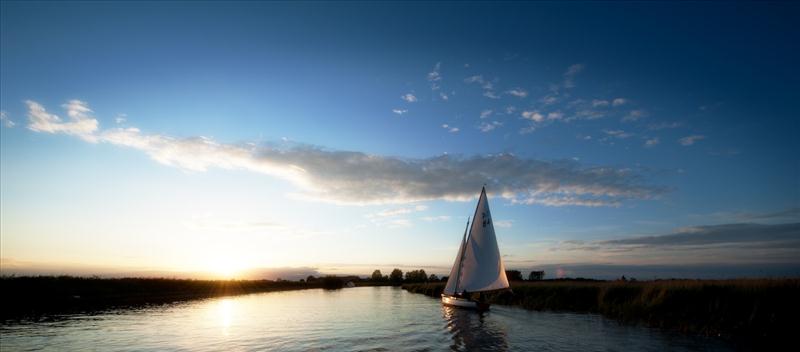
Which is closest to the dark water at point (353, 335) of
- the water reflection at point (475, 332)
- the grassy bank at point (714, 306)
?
the water reflection at point (475, 332)

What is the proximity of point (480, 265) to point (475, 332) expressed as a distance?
1684cm

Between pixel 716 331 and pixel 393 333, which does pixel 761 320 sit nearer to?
pixel 716 331

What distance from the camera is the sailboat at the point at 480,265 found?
48.2 metres

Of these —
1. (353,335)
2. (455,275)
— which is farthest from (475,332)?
(455,275)

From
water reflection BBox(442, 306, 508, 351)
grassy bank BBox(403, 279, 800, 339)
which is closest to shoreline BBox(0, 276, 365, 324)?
water reflection BBox(442, 306, 508, 351)

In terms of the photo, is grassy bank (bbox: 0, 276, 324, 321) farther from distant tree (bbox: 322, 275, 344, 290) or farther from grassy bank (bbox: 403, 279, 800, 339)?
distant tree (bbox: 322, 275, 344, 290)

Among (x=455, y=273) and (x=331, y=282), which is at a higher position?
(x=455, y=273)

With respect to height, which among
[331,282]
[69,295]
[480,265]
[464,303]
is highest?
[480,265]

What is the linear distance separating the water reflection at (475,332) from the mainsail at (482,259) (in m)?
3.81

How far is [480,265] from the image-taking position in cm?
4928

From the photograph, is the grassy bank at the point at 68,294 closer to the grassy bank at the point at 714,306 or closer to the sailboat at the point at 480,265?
the sailboat at the point at 480,265

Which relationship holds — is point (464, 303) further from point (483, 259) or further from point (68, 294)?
point (68, 294)

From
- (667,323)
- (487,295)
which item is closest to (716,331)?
(667,323)

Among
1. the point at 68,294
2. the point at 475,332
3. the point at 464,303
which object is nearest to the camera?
the point at 475,332
